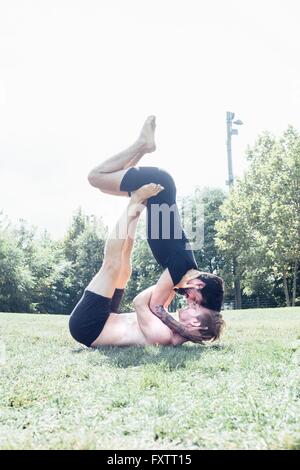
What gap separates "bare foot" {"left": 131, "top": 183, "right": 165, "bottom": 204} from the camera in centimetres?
506

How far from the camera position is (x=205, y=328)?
4.89 m

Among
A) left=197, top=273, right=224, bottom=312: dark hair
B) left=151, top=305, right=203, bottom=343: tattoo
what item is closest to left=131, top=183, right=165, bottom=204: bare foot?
left=197, top=273, right=224, bottom=312: dark hair

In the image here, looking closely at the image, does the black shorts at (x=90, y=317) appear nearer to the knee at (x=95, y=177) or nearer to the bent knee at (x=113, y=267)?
the bent knee at (x=113, y=267)

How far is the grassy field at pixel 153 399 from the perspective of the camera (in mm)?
2107

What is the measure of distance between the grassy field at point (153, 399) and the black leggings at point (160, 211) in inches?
43.8

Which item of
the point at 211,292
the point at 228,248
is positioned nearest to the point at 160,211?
the point at 211,292

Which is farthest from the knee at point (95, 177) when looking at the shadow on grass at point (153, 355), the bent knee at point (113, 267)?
the shadow on grass at point (153, 355)

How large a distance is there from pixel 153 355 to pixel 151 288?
0.91m

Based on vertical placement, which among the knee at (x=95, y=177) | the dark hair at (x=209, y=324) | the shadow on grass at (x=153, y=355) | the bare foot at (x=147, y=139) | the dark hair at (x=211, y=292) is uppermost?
→ the bare foot at (x=147, y=139)

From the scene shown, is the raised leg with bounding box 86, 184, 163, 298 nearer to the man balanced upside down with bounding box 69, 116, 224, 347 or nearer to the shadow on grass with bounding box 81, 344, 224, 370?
the man balanced upside down with bounding box 69, 116, 224, 347

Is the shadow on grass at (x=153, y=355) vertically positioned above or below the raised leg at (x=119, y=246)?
below

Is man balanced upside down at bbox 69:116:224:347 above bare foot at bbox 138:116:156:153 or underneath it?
underneath

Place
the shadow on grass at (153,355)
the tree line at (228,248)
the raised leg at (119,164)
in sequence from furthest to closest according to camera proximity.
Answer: the tree line at (228,248), the raised leg at (119,164), the shadow on grass at (153,355)
